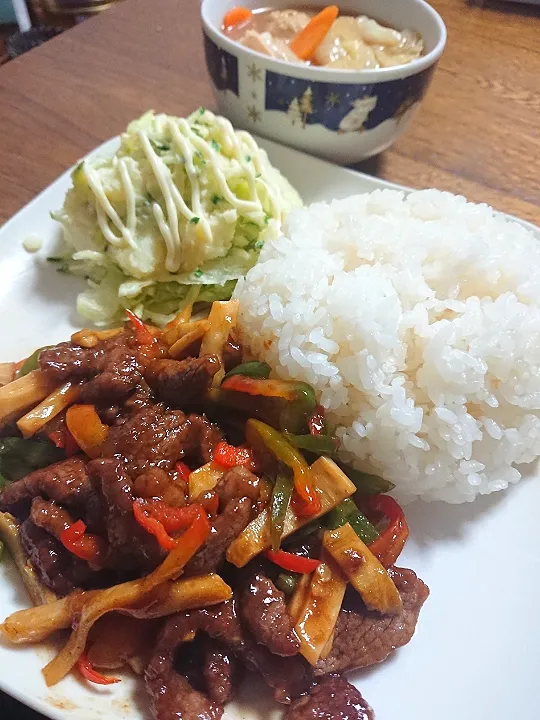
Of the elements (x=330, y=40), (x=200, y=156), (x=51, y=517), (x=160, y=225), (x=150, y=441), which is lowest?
(x=51, y=517)

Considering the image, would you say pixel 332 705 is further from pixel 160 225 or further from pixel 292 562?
pixel 160 225

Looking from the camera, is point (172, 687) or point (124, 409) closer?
point (172, 687)

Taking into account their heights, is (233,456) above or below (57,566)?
above


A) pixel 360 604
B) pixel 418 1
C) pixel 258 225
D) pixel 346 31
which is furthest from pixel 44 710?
pixel 418 1

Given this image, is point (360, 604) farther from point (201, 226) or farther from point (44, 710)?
point (201, 226)

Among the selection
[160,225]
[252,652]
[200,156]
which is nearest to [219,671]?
[252,652]

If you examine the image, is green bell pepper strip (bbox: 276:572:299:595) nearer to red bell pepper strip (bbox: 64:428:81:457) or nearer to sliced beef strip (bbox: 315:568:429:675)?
sliced beef strip (bbox: 315:568:429:675)

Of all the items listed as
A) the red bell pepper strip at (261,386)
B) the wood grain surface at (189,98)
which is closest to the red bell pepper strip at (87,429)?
the red bell pepper strip at (261,386)
